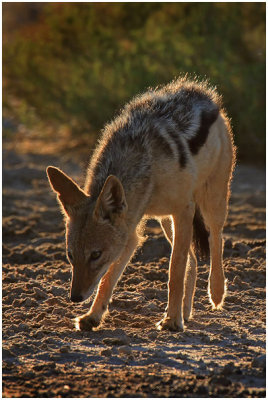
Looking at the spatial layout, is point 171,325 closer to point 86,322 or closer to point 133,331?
point 133,331

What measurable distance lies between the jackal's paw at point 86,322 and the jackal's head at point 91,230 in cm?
60

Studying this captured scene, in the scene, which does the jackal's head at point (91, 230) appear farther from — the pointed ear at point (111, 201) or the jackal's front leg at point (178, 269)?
the jackal's front leg at point (178, 269)

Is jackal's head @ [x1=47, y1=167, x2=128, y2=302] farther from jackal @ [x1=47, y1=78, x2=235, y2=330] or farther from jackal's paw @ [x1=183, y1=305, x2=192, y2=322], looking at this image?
jackal's paw @ [x1=183, y1=305, x2=192, y2=322]

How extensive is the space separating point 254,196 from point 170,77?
3941 mm

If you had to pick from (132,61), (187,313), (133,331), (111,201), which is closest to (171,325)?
(133,331)

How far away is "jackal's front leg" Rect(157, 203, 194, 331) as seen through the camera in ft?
22.8

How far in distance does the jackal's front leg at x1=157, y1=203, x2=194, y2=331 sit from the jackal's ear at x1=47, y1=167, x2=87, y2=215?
1.02m

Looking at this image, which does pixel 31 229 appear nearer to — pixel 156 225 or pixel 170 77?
pixel 156 225

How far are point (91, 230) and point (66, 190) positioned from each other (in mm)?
507

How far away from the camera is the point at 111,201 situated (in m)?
6.49

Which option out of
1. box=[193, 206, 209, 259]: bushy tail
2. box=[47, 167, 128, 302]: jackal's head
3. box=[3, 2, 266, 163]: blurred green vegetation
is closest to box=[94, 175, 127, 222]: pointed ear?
box=[47, 167, 128, 302]: jackal's head

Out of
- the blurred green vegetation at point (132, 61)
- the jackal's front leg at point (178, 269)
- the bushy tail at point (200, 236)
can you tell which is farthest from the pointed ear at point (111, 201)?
the blurred green vegetation at point (132, 61)

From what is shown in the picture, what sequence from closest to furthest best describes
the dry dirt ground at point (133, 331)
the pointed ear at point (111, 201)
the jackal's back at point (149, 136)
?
the dry dirt ground at point (133, 331)
the pointed ear at point (111, 201)
the jackal's back at point (149, 136)

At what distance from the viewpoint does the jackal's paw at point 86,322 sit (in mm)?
6941
